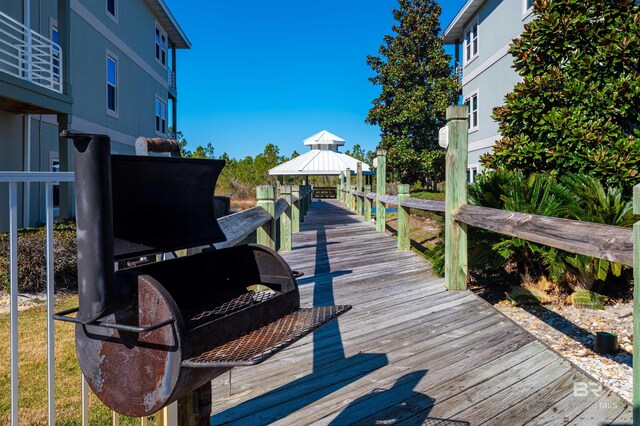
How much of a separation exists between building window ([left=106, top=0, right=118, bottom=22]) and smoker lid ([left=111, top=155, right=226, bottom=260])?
15.5 m

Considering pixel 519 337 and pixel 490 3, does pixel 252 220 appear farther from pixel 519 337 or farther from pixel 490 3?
pixel 490 3

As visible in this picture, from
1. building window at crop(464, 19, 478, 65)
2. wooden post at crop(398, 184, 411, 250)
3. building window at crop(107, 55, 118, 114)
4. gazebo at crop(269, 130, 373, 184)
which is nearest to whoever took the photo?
wooden post at crop(398, 184, 411, 250)

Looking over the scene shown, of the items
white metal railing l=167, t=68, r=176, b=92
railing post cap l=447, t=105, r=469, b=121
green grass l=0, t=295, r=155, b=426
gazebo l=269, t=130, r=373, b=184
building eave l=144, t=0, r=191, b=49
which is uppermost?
building eave l=144, t=0, r=191, b=49

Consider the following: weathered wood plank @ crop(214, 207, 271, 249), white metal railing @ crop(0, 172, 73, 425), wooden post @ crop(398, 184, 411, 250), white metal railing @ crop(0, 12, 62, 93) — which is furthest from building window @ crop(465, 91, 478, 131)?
white metal railing @ crop(0, 172, 73, 425)

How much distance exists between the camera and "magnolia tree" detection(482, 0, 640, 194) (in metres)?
6.66

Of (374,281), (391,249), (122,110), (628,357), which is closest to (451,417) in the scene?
(628,357)

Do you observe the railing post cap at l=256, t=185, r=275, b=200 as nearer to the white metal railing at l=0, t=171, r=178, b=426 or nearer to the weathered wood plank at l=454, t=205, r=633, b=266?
the weathered wood plank at l=454, t=205, r=633, b=266

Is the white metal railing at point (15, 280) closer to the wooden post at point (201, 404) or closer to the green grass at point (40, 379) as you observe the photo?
the wooden post at point (201, 404)

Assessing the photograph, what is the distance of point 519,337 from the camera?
3.47 metres

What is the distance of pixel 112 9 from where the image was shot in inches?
603

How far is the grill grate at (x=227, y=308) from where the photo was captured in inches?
67.5

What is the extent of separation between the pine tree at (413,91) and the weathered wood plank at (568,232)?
20.9m

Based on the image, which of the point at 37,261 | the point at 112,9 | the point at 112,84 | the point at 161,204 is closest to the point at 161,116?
the point at 112,84

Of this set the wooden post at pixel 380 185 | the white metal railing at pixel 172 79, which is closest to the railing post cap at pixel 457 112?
the wooden post at pixel 380 185
